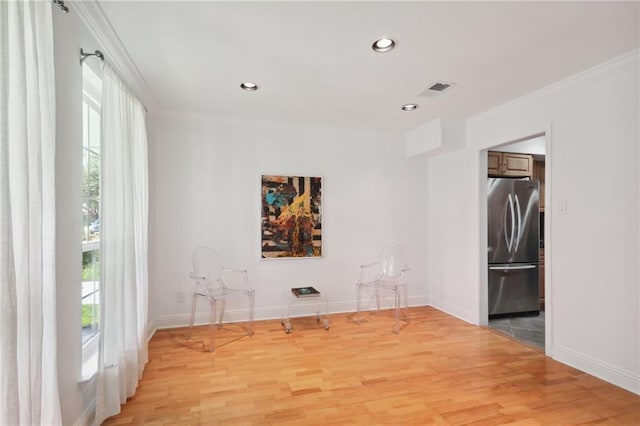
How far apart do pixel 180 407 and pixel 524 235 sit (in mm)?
4257

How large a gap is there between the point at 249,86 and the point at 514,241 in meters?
3.69

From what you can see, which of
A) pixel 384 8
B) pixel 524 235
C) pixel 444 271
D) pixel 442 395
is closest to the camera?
pixel 384 8

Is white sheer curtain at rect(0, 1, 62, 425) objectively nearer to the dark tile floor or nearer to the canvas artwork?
the canvas artwork

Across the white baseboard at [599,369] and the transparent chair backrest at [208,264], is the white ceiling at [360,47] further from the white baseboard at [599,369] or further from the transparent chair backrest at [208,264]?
the white baseboard at [599,369]

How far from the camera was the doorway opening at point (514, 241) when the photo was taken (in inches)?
159

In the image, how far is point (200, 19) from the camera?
2.01m

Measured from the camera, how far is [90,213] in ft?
7.89

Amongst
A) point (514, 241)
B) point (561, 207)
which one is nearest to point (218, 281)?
point (561, 207)

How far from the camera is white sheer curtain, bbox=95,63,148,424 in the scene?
6.82 feet

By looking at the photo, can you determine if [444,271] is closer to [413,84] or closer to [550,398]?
[550,398]

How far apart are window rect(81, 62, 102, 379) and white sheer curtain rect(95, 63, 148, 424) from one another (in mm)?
216

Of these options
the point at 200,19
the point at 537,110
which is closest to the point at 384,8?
the point at 200,19

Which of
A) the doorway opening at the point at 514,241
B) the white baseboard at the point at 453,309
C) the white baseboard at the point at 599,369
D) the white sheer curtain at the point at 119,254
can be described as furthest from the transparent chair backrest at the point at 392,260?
the white sheer curtain at the point at 119,254

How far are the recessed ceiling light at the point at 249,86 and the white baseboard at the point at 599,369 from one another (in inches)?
146
